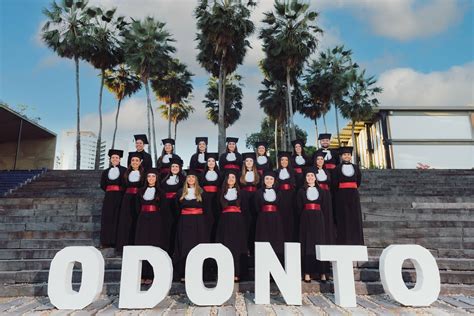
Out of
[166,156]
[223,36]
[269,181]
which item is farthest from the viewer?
[223,36]

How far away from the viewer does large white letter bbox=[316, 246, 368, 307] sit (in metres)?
4.37

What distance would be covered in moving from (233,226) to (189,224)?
711 millimetres

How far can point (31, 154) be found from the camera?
23.6 metres

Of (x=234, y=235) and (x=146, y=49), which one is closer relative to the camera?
(x=234, y=235)

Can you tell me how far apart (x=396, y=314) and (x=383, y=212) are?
414 centimetres

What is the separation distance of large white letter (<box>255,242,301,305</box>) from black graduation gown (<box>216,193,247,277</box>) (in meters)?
0.89

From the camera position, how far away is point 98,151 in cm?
2598

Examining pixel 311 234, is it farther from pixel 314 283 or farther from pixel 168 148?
pixel 168 148

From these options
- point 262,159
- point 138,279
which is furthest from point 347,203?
point 138,279

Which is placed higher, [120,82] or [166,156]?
[120,82]

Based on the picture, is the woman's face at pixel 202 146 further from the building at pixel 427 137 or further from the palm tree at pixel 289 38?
the building at pixel 427 137

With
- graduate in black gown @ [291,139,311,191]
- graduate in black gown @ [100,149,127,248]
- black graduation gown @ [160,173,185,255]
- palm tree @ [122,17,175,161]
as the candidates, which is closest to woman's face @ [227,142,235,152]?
graduate in black gown @ [291,139,311,191]

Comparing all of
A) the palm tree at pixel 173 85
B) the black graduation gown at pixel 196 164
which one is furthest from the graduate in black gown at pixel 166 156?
the palm tree at pixel 173 85

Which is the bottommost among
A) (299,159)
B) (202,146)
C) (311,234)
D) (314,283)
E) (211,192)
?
(314,283)
